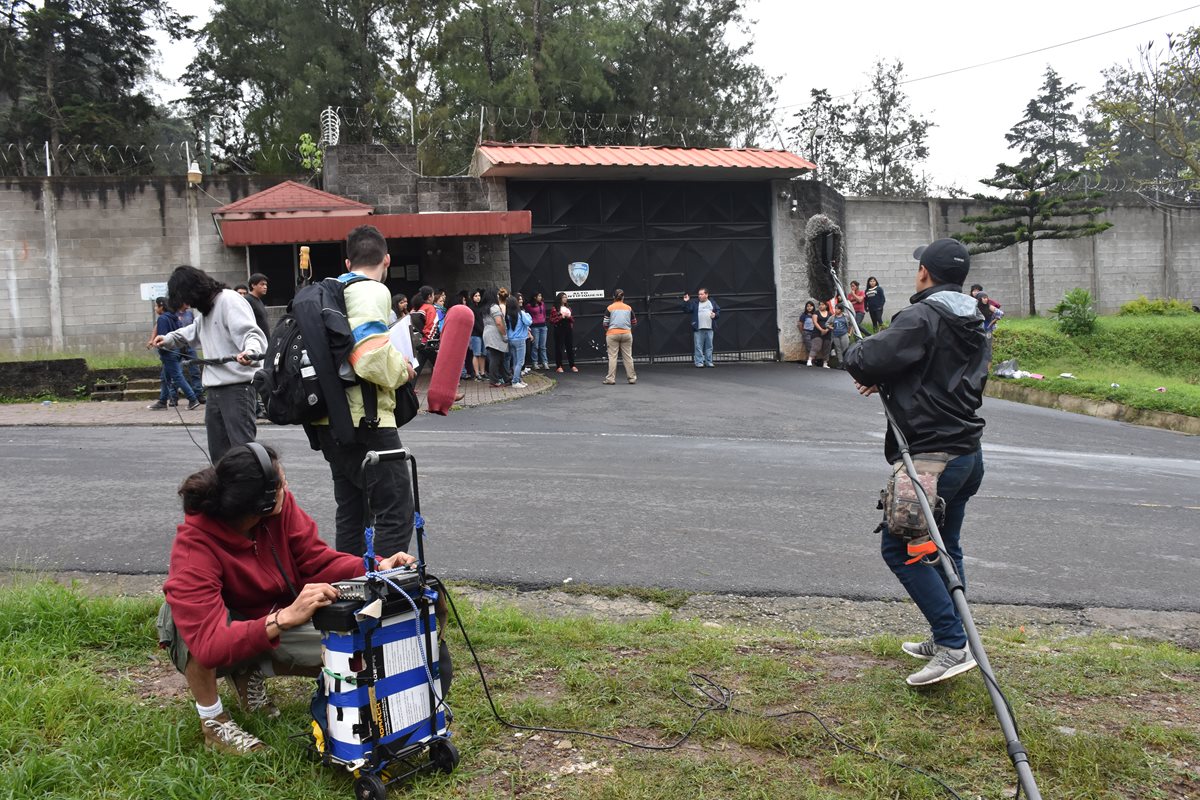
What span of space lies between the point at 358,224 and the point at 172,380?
453 centimetres

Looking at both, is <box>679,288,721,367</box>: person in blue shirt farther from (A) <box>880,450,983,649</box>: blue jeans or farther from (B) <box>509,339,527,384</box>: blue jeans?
(A) <box>880,450,983,649</box>: blue jeans

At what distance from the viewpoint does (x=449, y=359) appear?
A: 4469 millimetres

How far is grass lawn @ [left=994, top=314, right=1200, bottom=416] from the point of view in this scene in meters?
19.1

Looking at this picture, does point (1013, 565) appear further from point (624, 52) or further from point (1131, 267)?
point (624, 52)

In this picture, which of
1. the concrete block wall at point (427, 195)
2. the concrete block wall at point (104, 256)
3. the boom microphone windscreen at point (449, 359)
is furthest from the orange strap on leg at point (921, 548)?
the concrete block wall at point (104, 256)

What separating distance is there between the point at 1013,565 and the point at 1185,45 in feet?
76.4

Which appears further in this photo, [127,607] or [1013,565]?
[1013,565]

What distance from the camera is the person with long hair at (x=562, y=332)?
1841 centimetres

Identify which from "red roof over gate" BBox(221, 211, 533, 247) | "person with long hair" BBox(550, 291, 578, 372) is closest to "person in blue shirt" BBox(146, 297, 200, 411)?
"red roof over gate" BBox(221, 211, 533, 247)

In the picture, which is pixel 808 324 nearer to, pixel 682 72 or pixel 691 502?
pixel 691 502

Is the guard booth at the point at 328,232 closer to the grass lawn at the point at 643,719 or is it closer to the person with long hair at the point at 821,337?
the person with long hair at the point at 821,337

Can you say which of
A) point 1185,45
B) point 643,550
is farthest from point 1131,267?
point 643,550

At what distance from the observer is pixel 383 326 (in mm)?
4074

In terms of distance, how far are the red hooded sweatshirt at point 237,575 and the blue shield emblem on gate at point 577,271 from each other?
16.7 metres
